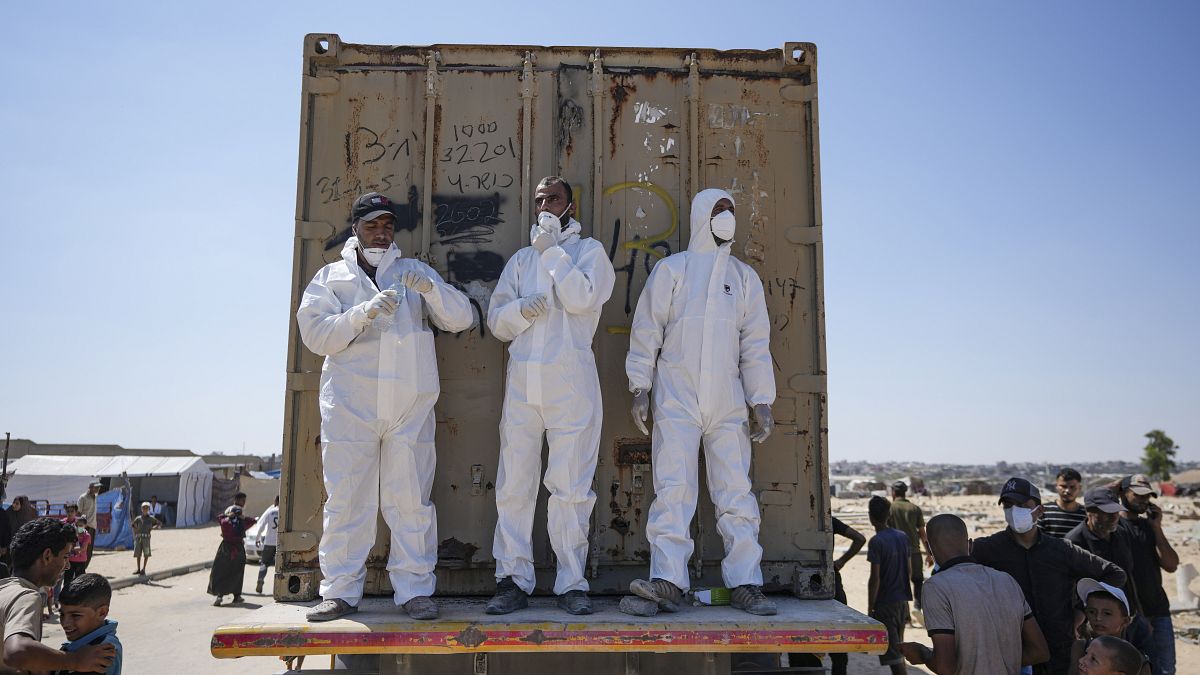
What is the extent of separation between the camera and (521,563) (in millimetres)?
3748

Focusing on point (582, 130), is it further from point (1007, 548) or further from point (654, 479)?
point (1007, 548)

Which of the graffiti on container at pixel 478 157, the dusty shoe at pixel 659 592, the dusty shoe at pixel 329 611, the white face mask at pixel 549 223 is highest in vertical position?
the graffiti on container at pixel 478 157

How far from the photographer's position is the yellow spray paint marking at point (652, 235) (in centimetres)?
439

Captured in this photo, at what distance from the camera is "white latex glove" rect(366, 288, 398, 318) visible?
12.2 feet

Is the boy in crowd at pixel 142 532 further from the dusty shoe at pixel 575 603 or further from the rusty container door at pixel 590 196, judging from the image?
the dusty shoe at pixel 575 603

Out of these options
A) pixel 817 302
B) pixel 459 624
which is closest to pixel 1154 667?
pixel 817 302

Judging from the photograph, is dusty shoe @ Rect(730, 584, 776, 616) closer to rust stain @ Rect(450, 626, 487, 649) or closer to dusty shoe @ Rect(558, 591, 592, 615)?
dusty shoe @ Rect(558, 591, 592, 615)

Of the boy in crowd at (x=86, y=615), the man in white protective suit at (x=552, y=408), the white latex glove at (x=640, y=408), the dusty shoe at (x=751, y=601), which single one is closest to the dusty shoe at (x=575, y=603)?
the man in white protective suit at (x=552, y=408)

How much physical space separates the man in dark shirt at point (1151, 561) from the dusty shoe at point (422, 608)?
4.43 meters

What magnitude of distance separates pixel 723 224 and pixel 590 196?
0.79 metres

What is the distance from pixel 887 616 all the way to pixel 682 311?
12.2 ft

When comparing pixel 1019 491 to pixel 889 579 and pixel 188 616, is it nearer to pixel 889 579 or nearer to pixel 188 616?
pixel 889 579

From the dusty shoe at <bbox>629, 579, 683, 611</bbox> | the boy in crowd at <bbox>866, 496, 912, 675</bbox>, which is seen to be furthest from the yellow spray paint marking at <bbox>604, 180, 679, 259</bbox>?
the boy in crowd at <bbox>866, 496, 912, 675</bbox>

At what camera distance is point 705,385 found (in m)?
3.94
